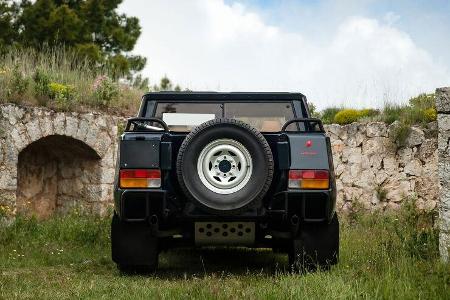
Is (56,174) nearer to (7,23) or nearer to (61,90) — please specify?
(61,90)

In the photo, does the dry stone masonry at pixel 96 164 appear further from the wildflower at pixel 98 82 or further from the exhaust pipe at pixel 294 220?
the exhaust pipe at pixel 294 220

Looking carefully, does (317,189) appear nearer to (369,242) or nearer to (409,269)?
(409,269)

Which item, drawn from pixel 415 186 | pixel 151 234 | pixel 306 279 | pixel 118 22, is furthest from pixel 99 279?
pixel 118 22

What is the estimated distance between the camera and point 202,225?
6359 millimetres

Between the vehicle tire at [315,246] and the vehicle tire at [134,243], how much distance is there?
1325mm

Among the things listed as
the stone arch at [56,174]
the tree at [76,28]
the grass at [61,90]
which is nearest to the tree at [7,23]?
the tree at [76,28]

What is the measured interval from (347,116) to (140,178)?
28.2 ft

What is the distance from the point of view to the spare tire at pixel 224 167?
5.89 meters

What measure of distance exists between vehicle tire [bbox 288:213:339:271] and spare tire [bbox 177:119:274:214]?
0.86 metres

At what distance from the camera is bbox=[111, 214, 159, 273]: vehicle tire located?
21.7 feet

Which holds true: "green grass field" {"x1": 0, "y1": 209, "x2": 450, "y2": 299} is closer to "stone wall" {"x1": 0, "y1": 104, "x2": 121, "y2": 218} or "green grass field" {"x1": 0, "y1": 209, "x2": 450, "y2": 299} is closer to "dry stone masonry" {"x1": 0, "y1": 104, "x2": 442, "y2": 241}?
"stone wall" {"x1": 0, "y1": 104, "x2": 121, "y2": 218}

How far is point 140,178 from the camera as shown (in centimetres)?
616

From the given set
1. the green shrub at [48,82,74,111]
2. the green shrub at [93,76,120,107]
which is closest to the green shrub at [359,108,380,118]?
the green shrub at [93,76,120,107]

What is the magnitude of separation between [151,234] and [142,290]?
1109 millimetres
